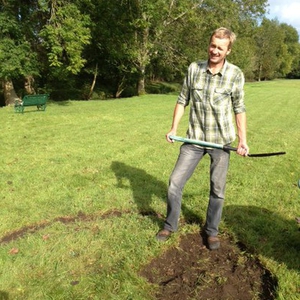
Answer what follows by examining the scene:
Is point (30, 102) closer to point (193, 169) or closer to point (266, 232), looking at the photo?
point (193, 169)

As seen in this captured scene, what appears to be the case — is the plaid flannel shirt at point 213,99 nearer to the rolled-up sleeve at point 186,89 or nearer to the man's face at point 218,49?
the rolled-up sleeve at point 186,89

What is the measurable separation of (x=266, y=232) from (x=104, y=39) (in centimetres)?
2036

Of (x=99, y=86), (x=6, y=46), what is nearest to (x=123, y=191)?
(x=6, y=46)

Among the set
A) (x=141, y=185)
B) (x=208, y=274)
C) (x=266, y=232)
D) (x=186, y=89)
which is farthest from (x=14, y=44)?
(x=208, y=274)

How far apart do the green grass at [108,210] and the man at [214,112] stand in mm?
758

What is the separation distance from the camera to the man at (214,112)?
3.08 m

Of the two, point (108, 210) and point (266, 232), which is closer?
point (266, 232)

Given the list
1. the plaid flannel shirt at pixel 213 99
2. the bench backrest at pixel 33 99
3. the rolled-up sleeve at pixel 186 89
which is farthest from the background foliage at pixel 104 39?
the plaid flannel shirt at pixel 213 99

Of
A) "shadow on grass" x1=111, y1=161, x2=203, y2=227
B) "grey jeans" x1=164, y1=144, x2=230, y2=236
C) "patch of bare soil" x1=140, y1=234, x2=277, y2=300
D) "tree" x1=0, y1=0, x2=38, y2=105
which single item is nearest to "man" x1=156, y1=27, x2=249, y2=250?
"grey jeans" x1=164, y1=144, x2=230, y2=236

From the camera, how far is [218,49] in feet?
9.72

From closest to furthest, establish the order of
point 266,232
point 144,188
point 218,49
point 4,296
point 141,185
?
point 4,296, point 218,49, point 266,232, point 144,188, point 141,185

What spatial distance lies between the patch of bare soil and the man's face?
2098 millimetres

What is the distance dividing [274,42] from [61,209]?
250ft

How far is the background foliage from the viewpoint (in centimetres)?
1516
